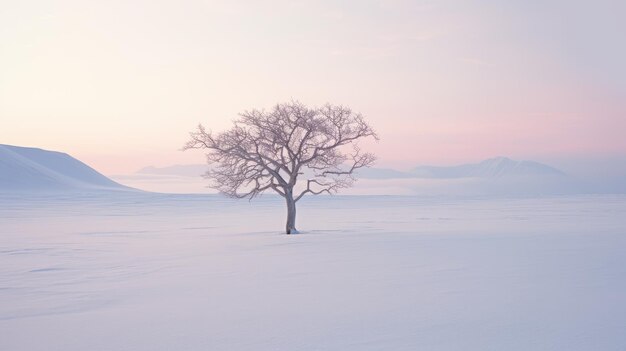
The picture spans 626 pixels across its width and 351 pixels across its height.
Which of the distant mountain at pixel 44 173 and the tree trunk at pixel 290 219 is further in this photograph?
the distant mountain at pixel 44 173

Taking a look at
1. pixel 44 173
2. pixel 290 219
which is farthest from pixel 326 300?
pixel 44 173

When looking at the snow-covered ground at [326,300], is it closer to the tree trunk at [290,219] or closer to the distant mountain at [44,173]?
the tree trunk at [290,219]

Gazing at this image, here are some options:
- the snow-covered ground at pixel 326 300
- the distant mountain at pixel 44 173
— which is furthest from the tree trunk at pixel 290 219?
the distant mountain at pixel 44 173

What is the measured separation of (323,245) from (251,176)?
34.8ft

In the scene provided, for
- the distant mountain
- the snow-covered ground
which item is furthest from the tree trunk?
the distant mountain

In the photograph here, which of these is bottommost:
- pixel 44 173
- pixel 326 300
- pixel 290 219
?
pixel 326 300

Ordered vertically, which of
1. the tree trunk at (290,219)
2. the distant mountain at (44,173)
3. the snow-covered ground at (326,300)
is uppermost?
the distant mountain at (44,173)

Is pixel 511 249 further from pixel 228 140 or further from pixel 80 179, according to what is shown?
pixel 80 179

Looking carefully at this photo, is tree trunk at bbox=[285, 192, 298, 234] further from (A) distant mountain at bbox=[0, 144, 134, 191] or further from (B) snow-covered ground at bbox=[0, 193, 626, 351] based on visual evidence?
(A) distant mountain at bbox=[0, 144, 134, 191]

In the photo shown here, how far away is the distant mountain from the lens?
129 meters

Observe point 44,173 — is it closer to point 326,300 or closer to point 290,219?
point 290,219

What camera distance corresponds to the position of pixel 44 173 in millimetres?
145750

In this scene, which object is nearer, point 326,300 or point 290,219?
point 326,300

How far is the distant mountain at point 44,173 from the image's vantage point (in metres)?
129
